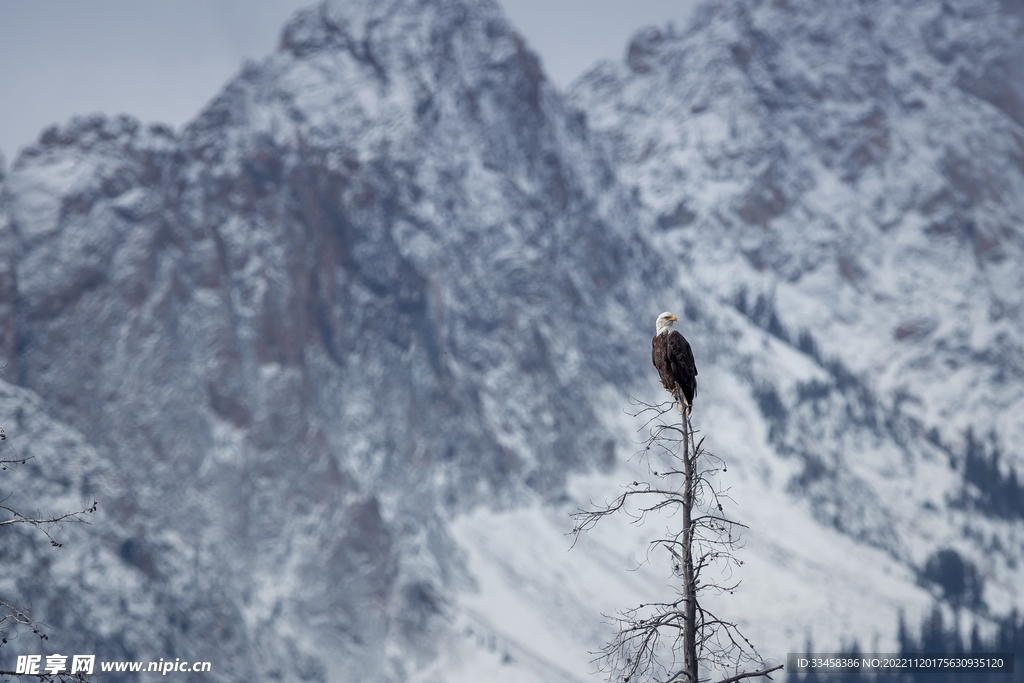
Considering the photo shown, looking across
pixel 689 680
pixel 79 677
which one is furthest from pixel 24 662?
pixel 689 680

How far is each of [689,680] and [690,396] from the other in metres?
5.42

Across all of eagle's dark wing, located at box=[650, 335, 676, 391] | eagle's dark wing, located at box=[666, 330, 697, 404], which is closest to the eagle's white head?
eagle's dark wing, located at box=[650, 335, 676, 391]

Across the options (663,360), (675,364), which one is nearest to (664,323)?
(663,360)

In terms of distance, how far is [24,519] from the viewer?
16609 mm

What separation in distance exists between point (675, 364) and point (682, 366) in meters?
0.13

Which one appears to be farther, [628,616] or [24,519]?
[628,616]

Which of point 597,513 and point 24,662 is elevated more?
point 24,662

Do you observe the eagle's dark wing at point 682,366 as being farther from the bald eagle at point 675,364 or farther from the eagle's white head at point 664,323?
the eagle's white head at point 664,323

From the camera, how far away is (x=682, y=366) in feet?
77.3

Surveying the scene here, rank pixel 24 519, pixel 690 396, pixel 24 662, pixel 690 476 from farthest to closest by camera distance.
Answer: pixel 24 662 < pixel 690 396 < pixel 690 476 < pixel 24 519

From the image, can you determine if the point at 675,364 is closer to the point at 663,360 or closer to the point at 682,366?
the point at 682,366

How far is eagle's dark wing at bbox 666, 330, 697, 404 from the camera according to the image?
76.4 feet

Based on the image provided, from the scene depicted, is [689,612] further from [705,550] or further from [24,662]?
[24,662]

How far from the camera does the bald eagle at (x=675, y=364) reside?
23.2 meters
